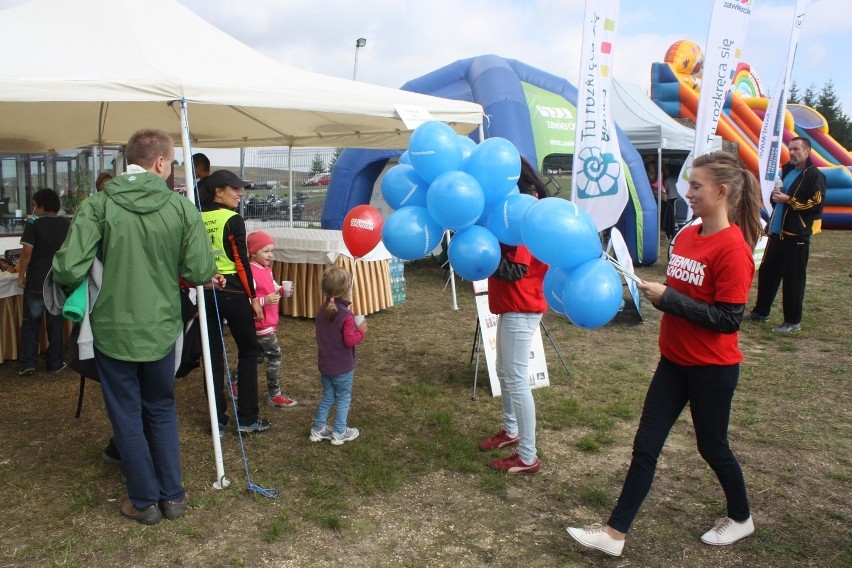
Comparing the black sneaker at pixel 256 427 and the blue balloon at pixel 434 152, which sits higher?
the blue balloon at pixel 434 152

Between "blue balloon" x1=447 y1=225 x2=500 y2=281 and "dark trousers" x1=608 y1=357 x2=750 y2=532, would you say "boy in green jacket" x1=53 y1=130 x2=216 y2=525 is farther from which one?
"dark trousers" x1=608 y1=357 x2=750 y2=532

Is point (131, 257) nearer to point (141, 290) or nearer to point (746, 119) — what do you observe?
point (141, 290)

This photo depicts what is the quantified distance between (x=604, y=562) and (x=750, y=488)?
121 cm

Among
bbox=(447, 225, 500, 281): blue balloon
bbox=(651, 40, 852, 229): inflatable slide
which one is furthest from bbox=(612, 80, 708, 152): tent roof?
bbox=(447, 225, 500, 281): blue balloon

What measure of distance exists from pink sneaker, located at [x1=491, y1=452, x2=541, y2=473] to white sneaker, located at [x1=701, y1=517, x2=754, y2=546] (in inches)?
38.3

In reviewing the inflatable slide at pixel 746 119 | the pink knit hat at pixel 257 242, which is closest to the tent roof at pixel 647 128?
the inflatable slide at pixel 746 119

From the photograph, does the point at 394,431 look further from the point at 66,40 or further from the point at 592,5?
the point at 592,5

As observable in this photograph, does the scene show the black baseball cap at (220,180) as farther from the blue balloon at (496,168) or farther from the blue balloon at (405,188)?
the blue balloon at (496,168)

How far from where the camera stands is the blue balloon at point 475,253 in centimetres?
316

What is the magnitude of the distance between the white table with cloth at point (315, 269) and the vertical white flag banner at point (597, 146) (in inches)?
100

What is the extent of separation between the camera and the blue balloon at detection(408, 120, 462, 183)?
3322mm

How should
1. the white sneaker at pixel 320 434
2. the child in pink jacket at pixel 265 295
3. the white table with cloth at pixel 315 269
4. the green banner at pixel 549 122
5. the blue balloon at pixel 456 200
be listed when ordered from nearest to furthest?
the blue balloon at pixel 456 200
the white sneaker at pixel 320 434
the child in pink jacket at pixel 265 295
the white table with cloth at pixel 315 269
the green banner at pixel 549 122

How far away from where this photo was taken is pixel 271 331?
15.1 feet

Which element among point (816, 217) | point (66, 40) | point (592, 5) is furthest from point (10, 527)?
point (816, 217)
